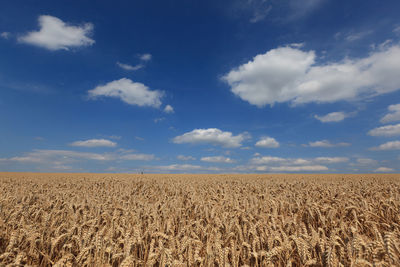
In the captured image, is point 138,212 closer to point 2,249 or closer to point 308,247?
point 2,249

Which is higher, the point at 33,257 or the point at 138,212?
the point at 138,212

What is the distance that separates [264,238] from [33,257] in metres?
→ 3.66

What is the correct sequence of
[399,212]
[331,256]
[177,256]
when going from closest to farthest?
[331,256], [177,256], [399,212]

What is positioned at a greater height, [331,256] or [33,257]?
[331,256]

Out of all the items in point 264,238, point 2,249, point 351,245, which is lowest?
point 2,249

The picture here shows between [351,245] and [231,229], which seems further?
[231,229]

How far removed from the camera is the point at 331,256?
2393mm

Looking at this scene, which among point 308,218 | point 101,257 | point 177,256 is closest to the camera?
point 101,257

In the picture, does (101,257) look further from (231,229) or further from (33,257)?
(231,229)

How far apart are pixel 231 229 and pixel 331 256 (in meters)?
2.11

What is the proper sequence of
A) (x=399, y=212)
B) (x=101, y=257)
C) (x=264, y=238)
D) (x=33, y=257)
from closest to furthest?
(x=101, y=257)
(x=33, y=257)
(x=264, y=238)
(x=399, y=212)

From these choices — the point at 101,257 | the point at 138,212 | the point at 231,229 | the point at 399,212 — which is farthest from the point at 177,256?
the point at 399,212

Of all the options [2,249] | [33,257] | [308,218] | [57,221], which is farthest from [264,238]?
[2,249]

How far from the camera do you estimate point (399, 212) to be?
242 inches
